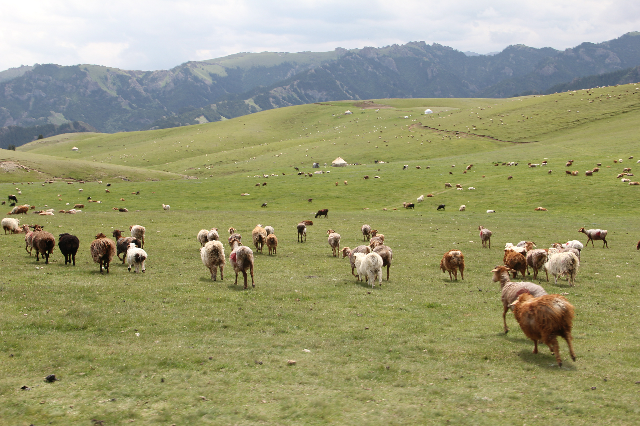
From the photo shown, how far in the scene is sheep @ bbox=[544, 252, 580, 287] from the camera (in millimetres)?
20672

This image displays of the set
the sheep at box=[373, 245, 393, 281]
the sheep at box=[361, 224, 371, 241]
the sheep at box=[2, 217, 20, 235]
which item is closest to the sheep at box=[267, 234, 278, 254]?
the sheep at box=[373, 245, 393, 281]

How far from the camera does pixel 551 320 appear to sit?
11312 mm

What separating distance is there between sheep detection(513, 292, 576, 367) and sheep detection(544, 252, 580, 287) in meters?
10.4

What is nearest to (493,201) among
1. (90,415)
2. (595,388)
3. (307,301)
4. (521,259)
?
(521,259)

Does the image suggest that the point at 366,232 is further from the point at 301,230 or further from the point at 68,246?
the point at 68,246

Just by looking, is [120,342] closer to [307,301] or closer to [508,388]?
[307,301]

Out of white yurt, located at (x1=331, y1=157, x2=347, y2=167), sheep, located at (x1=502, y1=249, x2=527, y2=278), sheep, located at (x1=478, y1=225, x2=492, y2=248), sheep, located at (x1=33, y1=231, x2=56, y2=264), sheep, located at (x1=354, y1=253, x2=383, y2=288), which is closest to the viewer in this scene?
sheep, located at (x1=354, y1=253, x2=383, y2=288)

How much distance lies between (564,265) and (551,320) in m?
10.9

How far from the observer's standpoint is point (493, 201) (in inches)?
2191

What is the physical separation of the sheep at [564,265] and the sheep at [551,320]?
34.3 ft

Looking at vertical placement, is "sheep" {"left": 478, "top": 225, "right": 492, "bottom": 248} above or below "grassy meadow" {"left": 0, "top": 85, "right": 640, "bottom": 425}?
above

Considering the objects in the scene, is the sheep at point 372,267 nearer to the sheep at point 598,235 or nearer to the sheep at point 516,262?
the sheep at point 516,262

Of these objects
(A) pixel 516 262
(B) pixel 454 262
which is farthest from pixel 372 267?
(A) pixel 516 262

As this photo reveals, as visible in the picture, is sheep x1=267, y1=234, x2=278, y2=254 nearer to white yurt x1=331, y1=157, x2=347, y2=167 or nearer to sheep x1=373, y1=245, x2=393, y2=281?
sheep x1=373, y1=245, x2=393, y2=281
